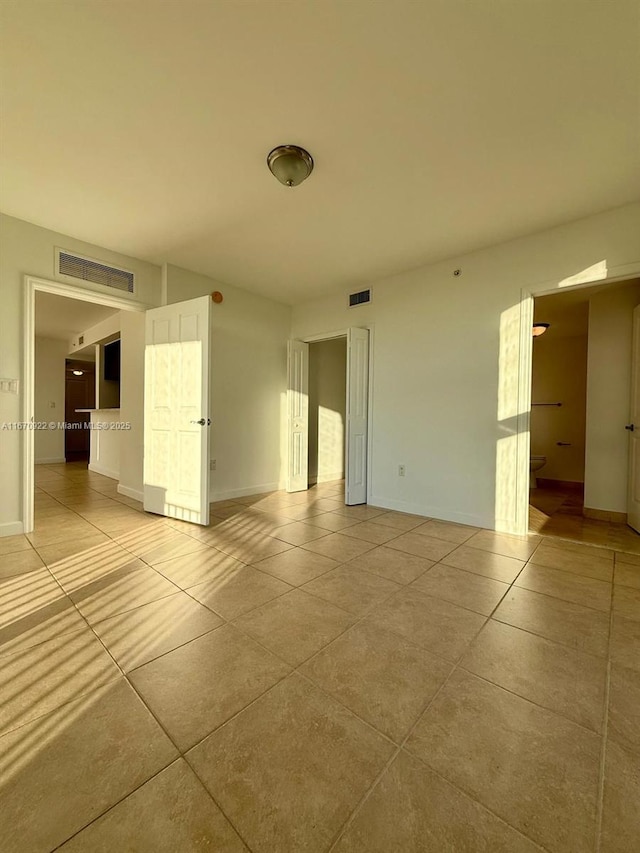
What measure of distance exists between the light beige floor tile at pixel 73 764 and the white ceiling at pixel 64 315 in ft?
15.9

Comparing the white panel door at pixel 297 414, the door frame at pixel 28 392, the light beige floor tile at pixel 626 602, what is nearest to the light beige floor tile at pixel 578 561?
the light beige floor tile at pixel 626 602

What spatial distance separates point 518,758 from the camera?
1.06 meters

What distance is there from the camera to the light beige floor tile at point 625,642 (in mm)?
1499

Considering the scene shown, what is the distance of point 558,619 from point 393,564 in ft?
3.24

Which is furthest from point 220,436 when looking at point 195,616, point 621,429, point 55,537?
point 621,429

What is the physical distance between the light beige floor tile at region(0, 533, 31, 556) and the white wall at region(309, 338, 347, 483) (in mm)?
3538

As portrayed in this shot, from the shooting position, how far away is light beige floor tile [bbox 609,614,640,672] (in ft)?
4.92

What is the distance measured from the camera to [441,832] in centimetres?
86

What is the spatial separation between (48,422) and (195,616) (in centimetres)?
749

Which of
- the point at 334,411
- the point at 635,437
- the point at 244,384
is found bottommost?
the point at 635,437

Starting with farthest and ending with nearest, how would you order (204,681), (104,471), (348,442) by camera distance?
(104,471) → (348,442) → (204,681)

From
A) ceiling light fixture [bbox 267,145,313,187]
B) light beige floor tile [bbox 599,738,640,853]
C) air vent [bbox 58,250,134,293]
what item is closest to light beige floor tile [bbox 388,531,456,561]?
light beige floor tile [bbox 599,738,640,853]

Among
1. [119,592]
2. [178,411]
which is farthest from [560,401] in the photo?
[119,592]

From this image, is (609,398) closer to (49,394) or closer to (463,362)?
(463,362)
